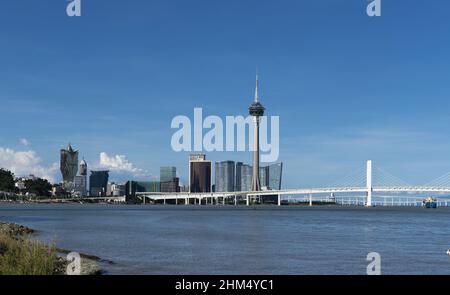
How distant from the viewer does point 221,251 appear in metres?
45.3

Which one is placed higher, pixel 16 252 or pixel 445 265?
pixel 16 252

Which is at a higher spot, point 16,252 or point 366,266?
point 16,252

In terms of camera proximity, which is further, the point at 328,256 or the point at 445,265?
the point at 328,256

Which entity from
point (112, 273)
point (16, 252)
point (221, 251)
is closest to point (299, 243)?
point (221, 251)

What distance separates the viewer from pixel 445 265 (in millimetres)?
36906

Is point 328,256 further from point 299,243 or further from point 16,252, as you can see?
point 16,252
